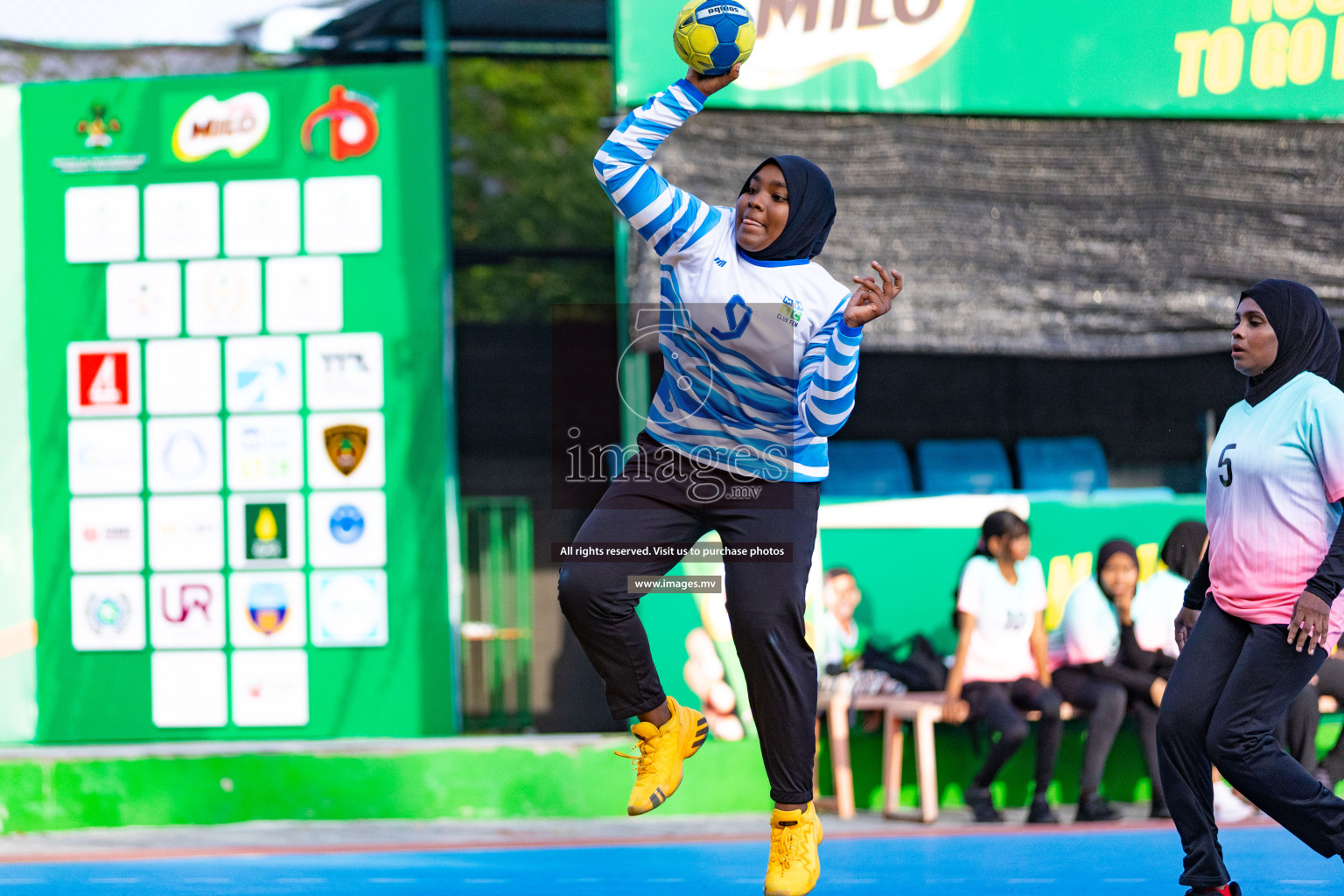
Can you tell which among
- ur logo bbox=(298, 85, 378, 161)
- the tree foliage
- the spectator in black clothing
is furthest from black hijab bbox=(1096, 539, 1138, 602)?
the tree foliage

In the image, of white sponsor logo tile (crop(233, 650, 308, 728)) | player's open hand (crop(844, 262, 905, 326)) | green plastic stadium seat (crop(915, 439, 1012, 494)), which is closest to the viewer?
player's open hand (crop(844, 262, 905, 326))

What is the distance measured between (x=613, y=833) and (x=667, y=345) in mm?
3502

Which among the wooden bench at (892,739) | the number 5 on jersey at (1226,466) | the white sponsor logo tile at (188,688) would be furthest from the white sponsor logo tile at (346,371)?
the number 5 on jersey at (1226,466)

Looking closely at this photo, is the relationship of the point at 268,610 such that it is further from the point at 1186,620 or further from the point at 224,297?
the point at 1186,620

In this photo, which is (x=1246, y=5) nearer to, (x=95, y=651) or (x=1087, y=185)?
(x=1087, y=185)

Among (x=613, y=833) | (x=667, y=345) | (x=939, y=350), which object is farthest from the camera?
(x=939, y=350)

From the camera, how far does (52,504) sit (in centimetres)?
807

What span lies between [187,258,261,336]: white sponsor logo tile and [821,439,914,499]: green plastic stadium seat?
3417mm

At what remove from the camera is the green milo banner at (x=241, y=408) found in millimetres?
7965

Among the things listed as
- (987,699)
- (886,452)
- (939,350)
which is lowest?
(987,699)

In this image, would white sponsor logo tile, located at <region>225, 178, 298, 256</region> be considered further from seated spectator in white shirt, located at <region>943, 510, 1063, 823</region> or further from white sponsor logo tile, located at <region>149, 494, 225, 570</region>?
seated spectator in white shirt, located at <region>943, 510, 1063, 823</region>

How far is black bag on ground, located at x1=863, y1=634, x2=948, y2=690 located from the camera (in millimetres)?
7484

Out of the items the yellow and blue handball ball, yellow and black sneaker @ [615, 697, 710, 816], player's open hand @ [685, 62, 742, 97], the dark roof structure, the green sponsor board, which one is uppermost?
the dark roof structure

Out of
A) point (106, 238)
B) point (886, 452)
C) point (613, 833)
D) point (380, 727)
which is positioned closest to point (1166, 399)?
point (886, 452)
